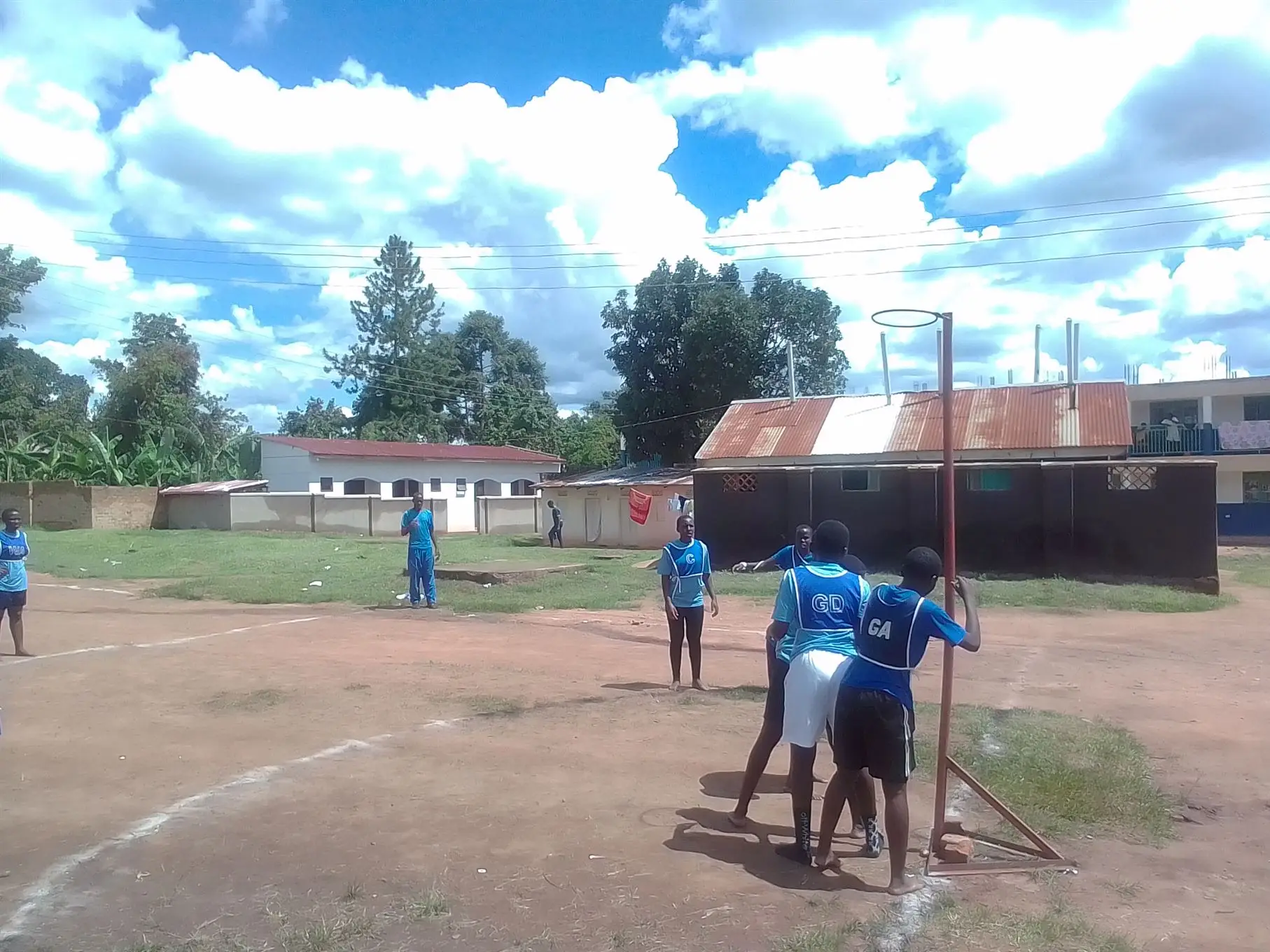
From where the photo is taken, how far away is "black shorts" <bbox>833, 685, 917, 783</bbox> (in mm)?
4852

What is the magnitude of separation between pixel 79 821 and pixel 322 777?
1448mm

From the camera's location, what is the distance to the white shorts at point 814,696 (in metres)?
5.22

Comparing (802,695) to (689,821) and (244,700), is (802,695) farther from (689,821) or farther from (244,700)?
(244,700)

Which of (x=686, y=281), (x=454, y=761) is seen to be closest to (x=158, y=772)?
(x=454, y=761)

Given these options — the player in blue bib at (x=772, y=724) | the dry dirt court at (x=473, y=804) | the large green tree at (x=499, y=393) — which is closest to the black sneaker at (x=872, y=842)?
the dry dirt court at (x=473, y=804)

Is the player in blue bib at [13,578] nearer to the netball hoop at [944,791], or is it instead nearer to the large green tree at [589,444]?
the netball hoop at [944,791]

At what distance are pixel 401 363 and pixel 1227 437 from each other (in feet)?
143

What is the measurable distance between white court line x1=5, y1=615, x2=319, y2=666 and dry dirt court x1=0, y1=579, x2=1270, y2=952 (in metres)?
0.16

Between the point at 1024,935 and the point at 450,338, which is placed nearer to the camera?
the point at 1024,935

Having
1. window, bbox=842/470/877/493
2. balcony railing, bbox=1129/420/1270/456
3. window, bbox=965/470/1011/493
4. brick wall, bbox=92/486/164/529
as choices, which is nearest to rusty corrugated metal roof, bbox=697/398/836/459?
window, bbox=842/470/877/493

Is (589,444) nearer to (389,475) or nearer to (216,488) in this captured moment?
(389,475)

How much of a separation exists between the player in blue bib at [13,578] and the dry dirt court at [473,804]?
0.74 meters

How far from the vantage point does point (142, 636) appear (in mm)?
13656

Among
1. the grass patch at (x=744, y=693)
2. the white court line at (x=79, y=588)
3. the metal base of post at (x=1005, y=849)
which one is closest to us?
the metal base of post at (x=1005, y=849)
